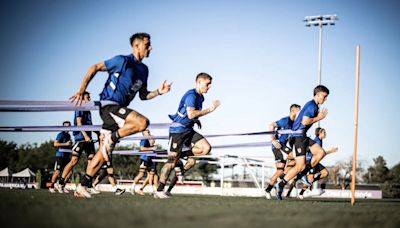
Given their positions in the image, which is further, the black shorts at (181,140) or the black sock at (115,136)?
the black shorts at (181,140)

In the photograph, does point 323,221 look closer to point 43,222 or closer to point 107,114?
point 43,222

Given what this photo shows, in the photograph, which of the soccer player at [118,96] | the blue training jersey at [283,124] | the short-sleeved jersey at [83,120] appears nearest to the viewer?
the soccer player at [118,96]

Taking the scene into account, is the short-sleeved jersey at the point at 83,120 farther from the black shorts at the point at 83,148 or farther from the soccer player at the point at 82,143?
the black shorts at the point at 83,148

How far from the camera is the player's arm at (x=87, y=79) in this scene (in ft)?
23.1

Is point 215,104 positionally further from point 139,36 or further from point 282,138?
point 282,138

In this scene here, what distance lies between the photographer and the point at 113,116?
748 centimetres

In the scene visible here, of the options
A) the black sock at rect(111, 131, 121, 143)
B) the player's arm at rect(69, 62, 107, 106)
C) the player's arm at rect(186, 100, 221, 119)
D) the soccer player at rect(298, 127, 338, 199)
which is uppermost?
the player's arm at rect(69, 62, 107, 106)

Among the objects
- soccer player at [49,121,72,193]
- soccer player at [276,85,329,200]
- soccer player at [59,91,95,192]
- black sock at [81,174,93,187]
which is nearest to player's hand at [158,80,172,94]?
black sock at [81,174,93,187]

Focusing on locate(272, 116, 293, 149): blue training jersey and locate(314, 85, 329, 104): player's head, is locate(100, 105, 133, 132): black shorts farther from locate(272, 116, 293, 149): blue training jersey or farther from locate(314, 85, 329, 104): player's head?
locate(272, 116, 293, 149): blue training jersey

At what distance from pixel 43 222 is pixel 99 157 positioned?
13.7 ft

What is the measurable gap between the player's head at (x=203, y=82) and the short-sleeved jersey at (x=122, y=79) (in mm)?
2484

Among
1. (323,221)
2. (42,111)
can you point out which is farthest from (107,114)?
(323,221)

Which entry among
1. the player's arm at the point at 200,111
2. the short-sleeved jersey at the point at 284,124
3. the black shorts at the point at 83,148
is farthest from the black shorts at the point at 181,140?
the black shorts at the point at 83,148

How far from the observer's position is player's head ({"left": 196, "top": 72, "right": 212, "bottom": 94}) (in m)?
10.2
